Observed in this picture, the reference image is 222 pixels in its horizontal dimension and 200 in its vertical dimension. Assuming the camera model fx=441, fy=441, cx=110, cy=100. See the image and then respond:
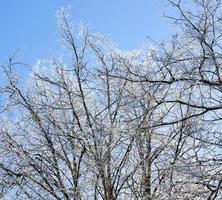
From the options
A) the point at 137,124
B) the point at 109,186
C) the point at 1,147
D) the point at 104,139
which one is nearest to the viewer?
the point at 137,124

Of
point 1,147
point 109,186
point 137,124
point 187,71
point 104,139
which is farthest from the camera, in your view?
point 1,147

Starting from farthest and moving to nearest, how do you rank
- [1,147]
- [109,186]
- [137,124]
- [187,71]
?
[1,147]
[109,186]
[137,124]
[187,71]

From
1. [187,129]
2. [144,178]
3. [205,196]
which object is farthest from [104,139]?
[205,196]

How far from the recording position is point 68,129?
408 inches

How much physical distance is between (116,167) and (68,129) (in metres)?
1.69

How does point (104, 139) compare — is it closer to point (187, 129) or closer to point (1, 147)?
point (187, 129)

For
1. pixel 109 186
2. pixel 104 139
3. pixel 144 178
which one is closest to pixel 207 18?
pixel 104 139

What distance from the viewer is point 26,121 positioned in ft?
35.4

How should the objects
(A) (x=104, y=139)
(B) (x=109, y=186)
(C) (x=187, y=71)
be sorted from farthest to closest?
(B) (x=109, y=186)
(A) (x=104, y=139)
(C) (x=187, y=71)

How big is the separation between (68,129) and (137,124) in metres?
3.82

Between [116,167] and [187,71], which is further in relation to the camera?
[116,167]

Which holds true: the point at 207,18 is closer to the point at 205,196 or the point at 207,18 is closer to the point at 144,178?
the point at 205,196

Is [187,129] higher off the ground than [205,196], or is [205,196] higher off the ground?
[187,129]

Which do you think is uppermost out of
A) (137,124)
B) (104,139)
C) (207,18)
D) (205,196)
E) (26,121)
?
(26,121)
